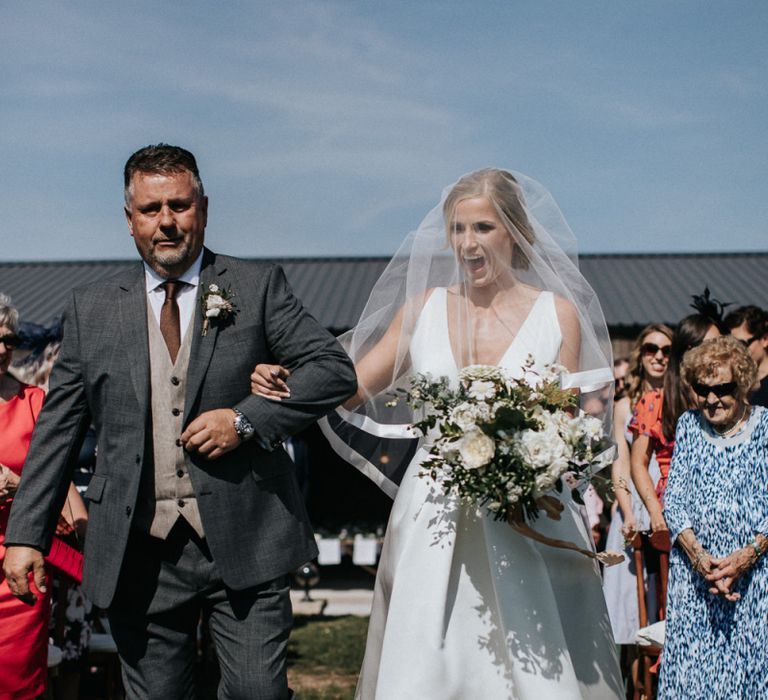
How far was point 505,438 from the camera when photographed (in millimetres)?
3436

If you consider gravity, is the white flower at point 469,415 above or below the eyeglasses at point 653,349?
below

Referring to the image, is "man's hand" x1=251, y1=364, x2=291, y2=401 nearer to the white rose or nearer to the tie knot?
the tie knot

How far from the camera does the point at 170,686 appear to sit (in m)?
3.40

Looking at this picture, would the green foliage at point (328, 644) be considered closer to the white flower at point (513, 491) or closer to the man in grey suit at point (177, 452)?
the man in grey suit at point (177, 452)

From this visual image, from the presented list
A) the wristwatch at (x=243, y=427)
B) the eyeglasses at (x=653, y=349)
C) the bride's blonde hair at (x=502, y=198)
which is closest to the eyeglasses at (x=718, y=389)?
the bride's blonde hair at (x=502, y=198)

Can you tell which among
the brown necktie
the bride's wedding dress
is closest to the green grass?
the bride's wedding dress

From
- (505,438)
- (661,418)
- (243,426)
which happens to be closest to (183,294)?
(243,426)

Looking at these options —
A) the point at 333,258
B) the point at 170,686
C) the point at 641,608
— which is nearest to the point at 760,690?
the point at 641,608

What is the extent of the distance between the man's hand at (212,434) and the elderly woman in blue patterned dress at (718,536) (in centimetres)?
243

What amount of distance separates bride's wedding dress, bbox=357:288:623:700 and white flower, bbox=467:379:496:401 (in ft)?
1.56

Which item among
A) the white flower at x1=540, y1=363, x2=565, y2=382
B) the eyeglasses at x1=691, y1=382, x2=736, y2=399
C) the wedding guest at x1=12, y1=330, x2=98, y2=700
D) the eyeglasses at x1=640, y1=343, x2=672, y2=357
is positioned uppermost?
the eyeglasses at x1=640, y1=343, x2=672, y2=357

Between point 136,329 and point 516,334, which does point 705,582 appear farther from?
point 136,329

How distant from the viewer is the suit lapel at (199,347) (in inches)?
130

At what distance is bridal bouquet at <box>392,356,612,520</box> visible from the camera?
3396 millimetres
